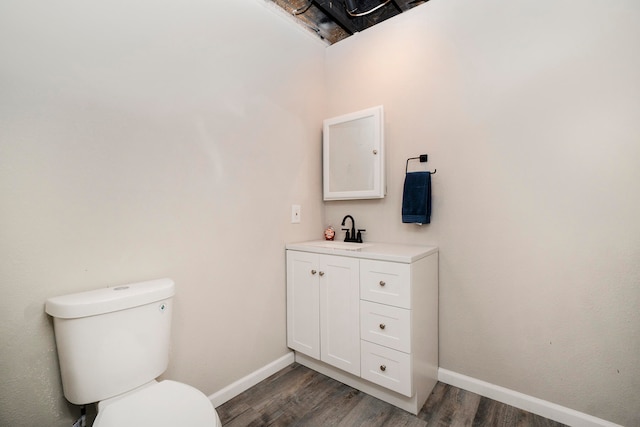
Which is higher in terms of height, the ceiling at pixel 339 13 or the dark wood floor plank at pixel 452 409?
the ceiling at pixel 339 13

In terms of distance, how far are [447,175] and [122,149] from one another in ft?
5.93

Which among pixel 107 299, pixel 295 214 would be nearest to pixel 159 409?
pixel 107 299

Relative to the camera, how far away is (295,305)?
81.3 inches

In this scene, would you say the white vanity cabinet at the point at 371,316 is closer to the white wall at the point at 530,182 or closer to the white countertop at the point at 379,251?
the white countertop at the point at 379,251

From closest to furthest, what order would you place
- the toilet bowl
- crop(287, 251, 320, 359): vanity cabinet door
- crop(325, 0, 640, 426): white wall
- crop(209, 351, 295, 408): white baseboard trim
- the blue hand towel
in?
the toilet bowl, crop(325, 0, 640, 426): white wall, crop(209, 351, 295, 408): white baseboard trim, the blue hand towel, crop(287, 251, 320, 359): vanity cabinet door

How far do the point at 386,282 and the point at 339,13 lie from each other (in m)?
1.90

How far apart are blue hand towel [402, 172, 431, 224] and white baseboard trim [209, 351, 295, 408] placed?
1.32 m

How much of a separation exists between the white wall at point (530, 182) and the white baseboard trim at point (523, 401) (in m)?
0.03

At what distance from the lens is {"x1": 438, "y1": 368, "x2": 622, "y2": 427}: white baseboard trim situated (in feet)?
4.78

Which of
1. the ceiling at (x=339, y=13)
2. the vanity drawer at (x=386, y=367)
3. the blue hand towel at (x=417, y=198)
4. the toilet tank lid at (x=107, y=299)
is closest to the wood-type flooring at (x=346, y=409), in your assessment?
the vanity drawer at (x=386, y=367)

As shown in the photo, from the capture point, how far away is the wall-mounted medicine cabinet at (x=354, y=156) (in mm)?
2027

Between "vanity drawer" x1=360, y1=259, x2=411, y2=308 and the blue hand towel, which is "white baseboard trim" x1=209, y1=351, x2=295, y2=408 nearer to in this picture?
"vanity drawer" x1=360, y1=259, x2=411, y2=308

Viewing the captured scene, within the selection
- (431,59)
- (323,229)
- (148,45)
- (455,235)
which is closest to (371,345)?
(455,235)

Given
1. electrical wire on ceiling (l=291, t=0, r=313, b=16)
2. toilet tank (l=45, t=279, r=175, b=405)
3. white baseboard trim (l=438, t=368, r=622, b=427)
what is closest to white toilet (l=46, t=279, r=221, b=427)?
toilet tank (l=45, t=279, r=175, b=405)
